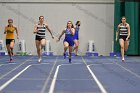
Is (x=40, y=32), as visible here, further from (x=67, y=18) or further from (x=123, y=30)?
(x=67, y=18)

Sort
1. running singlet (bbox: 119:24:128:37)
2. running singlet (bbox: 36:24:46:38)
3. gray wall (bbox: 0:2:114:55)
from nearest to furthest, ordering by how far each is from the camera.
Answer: running singlet (bbox: 36:24:46:38) → running singlet (bbox: 119:24:128:37) → gray wall (bbox: 0:2:114:55)

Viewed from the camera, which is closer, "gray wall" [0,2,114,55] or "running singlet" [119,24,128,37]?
"running singlet" [119,24,128,37]

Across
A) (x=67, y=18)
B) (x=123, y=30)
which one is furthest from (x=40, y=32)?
(x=67, y=18)

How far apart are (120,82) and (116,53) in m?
12.1

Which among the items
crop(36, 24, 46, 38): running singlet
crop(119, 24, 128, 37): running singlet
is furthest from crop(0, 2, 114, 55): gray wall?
crop(36, 24, 46, 38): running singlet

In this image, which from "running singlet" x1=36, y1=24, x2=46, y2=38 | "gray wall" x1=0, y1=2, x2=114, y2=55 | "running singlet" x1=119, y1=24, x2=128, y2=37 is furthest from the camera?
"gray wall" x1=0, y1=2, x2=114, y2=55

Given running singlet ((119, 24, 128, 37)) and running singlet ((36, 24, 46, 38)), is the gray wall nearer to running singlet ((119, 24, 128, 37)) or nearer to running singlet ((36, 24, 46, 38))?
running singlet ((119, 24, 128, 37))

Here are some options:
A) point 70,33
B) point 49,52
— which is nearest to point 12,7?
point 49,52

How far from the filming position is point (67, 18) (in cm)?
1969

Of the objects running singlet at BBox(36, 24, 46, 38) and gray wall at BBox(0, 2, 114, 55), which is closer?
running singlet at BBox(36, 24, 46, 38)

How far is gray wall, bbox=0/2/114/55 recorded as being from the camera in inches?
771

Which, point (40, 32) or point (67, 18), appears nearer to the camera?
point (40, 32)

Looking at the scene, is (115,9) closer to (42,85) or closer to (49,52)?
(49,52)

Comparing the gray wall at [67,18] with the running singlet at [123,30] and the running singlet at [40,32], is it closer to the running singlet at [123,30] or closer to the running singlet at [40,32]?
the running singlet at [123,30]
